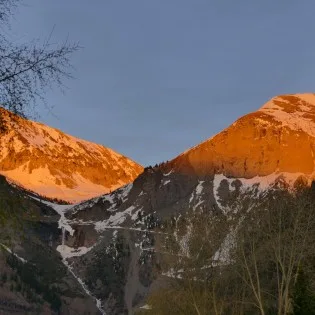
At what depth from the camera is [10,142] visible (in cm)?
878

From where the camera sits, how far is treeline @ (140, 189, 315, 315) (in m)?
39.4

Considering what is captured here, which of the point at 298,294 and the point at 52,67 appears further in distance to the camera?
the point at 298,294

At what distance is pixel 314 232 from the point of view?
4078 cm

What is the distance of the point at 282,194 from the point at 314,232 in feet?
17.3

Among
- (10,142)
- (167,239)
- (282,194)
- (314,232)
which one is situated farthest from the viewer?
(167,239)

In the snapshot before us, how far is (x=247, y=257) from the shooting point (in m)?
46.8

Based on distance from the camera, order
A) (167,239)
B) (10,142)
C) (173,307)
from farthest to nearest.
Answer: (173,307), (167,239), (10,142)

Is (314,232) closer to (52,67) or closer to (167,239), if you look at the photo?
(167,239)

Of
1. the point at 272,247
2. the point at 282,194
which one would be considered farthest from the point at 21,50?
the point at 282,194

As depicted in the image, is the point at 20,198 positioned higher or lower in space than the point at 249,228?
lower

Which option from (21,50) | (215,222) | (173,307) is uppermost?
(215,222)

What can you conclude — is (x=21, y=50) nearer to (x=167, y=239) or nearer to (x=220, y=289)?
(x=167, y=239)

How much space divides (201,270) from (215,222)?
390 centimetres

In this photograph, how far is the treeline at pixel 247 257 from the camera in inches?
1553
